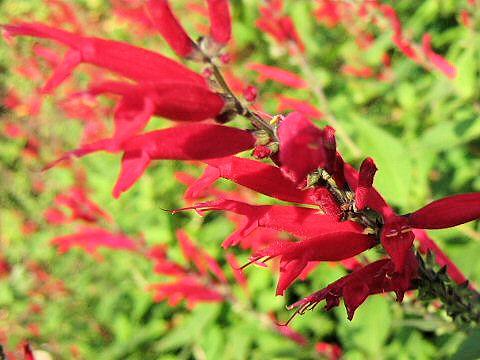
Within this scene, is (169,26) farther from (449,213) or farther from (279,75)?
(279,75)

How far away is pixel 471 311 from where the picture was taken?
1288mm

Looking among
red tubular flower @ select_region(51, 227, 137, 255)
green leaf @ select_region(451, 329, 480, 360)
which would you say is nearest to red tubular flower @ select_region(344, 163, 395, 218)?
green leaf @ select_region(451, 329, 480, 360)

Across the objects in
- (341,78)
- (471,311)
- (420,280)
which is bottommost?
(471,311)

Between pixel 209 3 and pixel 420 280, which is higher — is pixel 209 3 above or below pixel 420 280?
above

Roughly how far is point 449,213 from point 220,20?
55 centimetres

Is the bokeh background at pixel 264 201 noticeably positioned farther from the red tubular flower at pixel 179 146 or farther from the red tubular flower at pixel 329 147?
the red tubular flower at pixel 179 146

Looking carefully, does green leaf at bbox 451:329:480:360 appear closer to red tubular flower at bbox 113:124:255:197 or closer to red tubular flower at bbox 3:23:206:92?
red tubular flower at bbox 113:124:255:197

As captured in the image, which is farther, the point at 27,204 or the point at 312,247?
the point at 27,204

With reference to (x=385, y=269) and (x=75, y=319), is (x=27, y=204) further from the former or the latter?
(x=385, y=269)

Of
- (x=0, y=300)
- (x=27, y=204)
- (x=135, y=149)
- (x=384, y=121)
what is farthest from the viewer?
(x=27, y=204)

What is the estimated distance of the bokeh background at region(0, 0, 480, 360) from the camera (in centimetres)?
240

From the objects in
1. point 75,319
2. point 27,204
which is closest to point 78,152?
point 75,319

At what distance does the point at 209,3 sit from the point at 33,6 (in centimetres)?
1085

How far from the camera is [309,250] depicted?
1.05 meters
